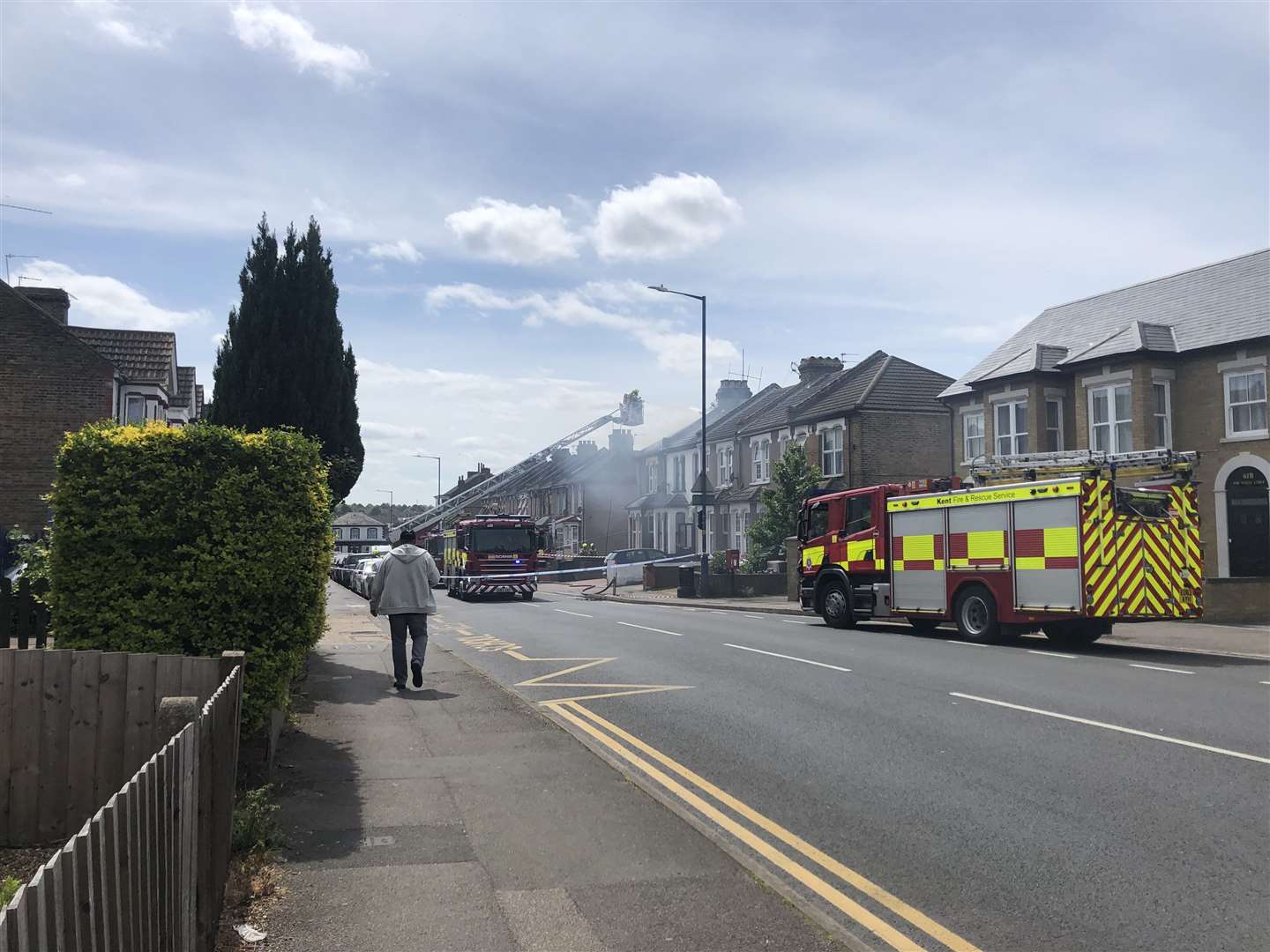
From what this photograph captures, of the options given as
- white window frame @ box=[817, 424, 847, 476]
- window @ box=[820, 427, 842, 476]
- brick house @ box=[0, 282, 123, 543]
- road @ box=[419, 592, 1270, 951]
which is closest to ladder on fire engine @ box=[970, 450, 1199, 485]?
road @ box=[419, 592, 1270, 951]

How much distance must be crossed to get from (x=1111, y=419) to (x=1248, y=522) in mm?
4412

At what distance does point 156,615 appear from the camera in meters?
6.89

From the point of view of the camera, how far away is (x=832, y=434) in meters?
42.9

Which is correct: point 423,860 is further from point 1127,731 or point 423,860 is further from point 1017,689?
point 1017,689

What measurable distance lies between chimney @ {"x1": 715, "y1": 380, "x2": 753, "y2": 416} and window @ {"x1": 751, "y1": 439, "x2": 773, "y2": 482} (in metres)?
11.3

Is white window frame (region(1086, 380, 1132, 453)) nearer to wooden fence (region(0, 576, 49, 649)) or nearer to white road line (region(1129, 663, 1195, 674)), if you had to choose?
white road line (region(1129, 663, 1195, 674))

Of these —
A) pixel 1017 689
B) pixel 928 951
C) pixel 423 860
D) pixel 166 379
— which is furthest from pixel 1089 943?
pixel 166 379

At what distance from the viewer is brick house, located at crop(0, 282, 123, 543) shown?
84.2 ft

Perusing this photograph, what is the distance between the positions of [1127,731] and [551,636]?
1140 cm

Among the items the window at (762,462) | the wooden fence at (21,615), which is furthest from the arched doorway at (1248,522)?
the wooden fence at (21,615)

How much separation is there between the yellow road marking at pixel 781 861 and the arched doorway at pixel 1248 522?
76.4 feet

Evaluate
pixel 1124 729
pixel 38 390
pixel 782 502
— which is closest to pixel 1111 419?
pixel 782 502

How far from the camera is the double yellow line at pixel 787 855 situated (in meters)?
4.61

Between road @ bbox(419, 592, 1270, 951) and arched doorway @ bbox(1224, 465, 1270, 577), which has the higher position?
arched doorway @ bbox(1224, 465, 1270, 577)
